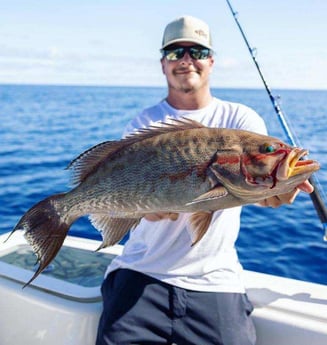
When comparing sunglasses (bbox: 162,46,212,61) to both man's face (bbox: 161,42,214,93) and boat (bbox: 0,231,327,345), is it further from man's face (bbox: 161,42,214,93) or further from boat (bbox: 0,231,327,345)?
boat (bbox: 0,231,327,345)

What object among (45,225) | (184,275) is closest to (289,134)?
(184,275)

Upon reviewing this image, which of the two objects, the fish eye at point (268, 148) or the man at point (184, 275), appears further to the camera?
the man at point (184, 275)

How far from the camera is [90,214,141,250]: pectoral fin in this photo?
2664mm

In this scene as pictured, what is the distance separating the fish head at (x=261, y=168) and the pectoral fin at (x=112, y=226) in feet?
1.99

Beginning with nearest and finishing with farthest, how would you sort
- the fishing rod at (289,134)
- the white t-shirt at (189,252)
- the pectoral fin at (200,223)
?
the pectoral fin at (200,223)
the white t-shirt at (189,252)
the fishing rod at (289,134)

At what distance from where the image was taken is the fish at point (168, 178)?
2328mm

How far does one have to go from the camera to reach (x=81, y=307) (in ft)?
10.9

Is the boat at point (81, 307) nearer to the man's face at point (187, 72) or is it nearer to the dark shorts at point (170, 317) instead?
the dark shorts at point (170, 317)

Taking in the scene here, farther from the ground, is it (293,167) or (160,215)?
(293,167)

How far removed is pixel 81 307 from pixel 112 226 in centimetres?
92

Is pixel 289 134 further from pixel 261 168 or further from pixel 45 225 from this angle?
pixel 45 225

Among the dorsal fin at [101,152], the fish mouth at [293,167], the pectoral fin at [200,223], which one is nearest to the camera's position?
the fish mouth at [293,167]

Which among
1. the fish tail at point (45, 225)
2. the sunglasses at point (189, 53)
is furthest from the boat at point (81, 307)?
the sunglasses at point (189, 53)

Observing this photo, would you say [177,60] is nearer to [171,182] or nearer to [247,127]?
[247,127]
